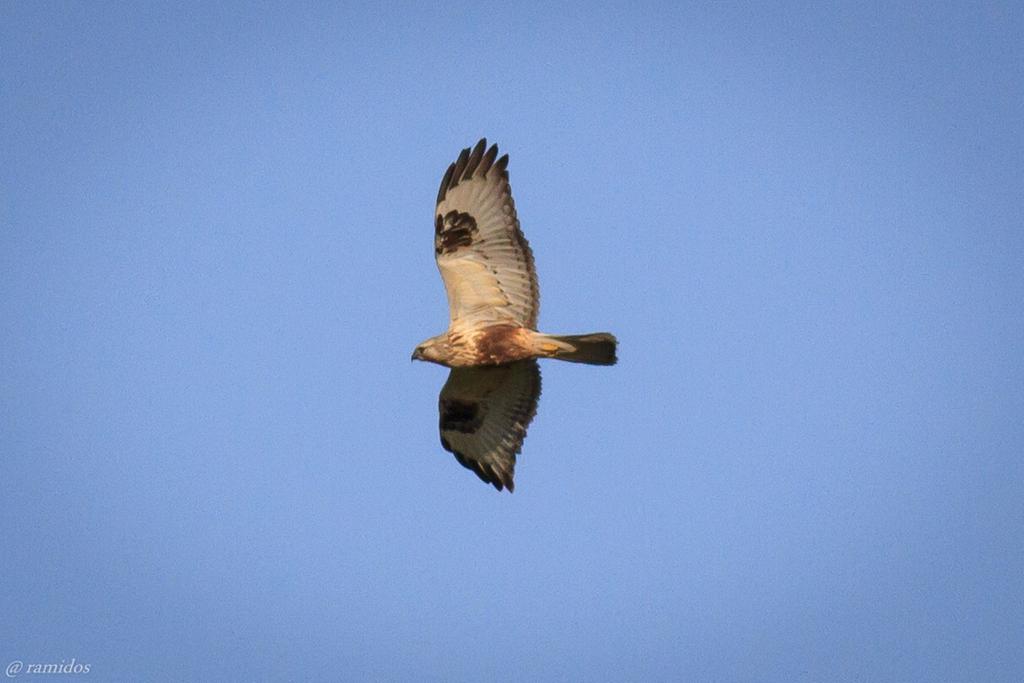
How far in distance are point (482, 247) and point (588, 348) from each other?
4.98ft

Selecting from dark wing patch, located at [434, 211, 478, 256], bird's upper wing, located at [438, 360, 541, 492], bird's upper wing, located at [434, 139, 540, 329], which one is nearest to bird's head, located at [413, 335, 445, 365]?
bird's upper wing, located at [434, 139, 540, 329]

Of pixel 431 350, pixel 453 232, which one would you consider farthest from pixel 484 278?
pixel 431 350

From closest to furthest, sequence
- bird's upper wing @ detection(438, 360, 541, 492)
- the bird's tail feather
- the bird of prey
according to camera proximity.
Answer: the bird's tail feather < the bird of prey < bird's upper wing @ detection(438, 360, 541, 492)

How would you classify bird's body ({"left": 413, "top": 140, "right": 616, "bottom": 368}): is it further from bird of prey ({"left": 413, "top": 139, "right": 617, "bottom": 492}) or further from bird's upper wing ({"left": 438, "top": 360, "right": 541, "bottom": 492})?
→ bird's upper wing ({"left": 438, "top": 360, "right": 541, "bottom": 492})

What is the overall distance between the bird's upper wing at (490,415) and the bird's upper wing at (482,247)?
606mm

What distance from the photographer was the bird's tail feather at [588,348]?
13.3 m

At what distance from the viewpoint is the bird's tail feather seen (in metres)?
13.3

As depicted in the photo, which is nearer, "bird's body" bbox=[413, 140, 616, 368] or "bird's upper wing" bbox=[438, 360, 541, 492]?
"bird's body" bbox=[413, 140, 616, 368]

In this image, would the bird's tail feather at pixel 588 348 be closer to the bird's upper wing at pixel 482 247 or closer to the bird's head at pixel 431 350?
the bird's upper wing at pixel 482 247

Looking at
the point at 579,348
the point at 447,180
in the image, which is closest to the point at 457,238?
the point at 447,180

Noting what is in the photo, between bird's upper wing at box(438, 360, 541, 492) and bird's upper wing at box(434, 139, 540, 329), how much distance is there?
61 cm

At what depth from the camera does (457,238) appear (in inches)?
559

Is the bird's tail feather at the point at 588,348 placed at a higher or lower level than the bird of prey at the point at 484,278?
lower

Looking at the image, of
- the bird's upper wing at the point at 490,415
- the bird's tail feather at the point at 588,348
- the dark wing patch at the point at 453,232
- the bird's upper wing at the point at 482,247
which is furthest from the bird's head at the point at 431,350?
the bird's tail feather at the point at 588,348
